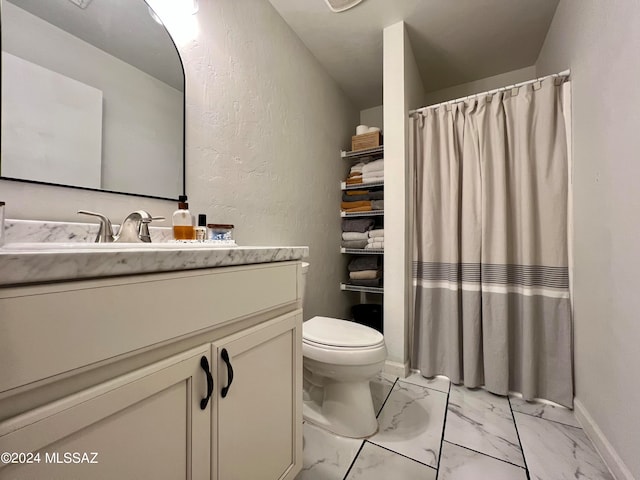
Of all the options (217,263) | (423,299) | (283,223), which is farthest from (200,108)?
(423,299)

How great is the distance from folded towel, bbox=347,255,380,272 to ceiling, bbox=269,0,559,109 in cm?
152

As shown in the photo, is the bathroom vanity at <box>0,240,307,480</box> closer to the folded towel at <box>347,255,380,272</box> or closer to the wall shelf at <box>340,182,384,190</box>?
the folded towel at <box>347,255,380,272</box>

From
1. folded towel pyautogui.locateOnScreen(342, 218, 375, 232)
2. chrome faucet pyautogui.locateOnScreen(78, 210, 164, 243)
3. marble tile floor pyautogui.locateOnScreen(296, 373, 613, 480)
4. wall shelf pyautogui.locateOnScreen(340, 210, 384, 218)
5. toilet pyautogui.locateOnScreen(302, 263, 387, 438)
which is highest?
wall shelf pyautogui.locateOnScreen(340, 210, 384, 218)

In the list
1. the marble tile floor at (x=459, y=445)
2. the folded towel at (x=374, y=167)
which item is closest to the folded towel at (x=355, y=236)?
the folded towel at (x=374, y=167)

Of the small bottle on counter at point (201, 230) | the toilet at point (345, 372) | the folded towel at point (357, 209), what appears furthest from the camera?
the folded towel at point (357, 209)

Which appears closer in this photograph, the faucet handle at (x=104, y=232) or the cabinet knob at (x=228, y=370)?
the cabinet knob at (x=228, y=370)

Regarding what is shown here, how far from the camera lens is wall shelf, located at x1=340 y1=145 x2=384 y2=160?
204 centimetres

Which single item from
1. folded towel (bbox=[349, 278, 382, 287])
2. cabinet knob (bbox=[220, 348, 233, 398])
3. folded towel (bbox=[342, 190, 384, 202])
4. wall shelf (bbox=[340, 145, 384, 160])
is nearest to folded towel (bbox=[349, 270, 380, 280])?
folded towel (bbox=[349, 278, 382, 287])

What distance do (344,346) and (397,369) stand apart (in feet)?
2.47

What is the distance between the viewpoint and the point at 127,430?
0.42 m

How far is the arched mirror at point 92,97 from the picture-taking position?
695 millimetres

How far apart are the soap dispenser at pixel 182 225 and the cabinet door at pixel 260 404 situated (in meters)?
0.47

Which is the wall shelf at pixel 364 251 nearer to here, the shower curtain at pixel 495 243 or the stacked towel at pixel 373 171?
the shower curtain at pixel 495 243

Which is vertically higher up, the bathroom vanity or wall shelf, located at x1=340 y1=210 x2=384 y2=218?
wall shelf, located at x1=340 y1=210 x2=384 y2=218
